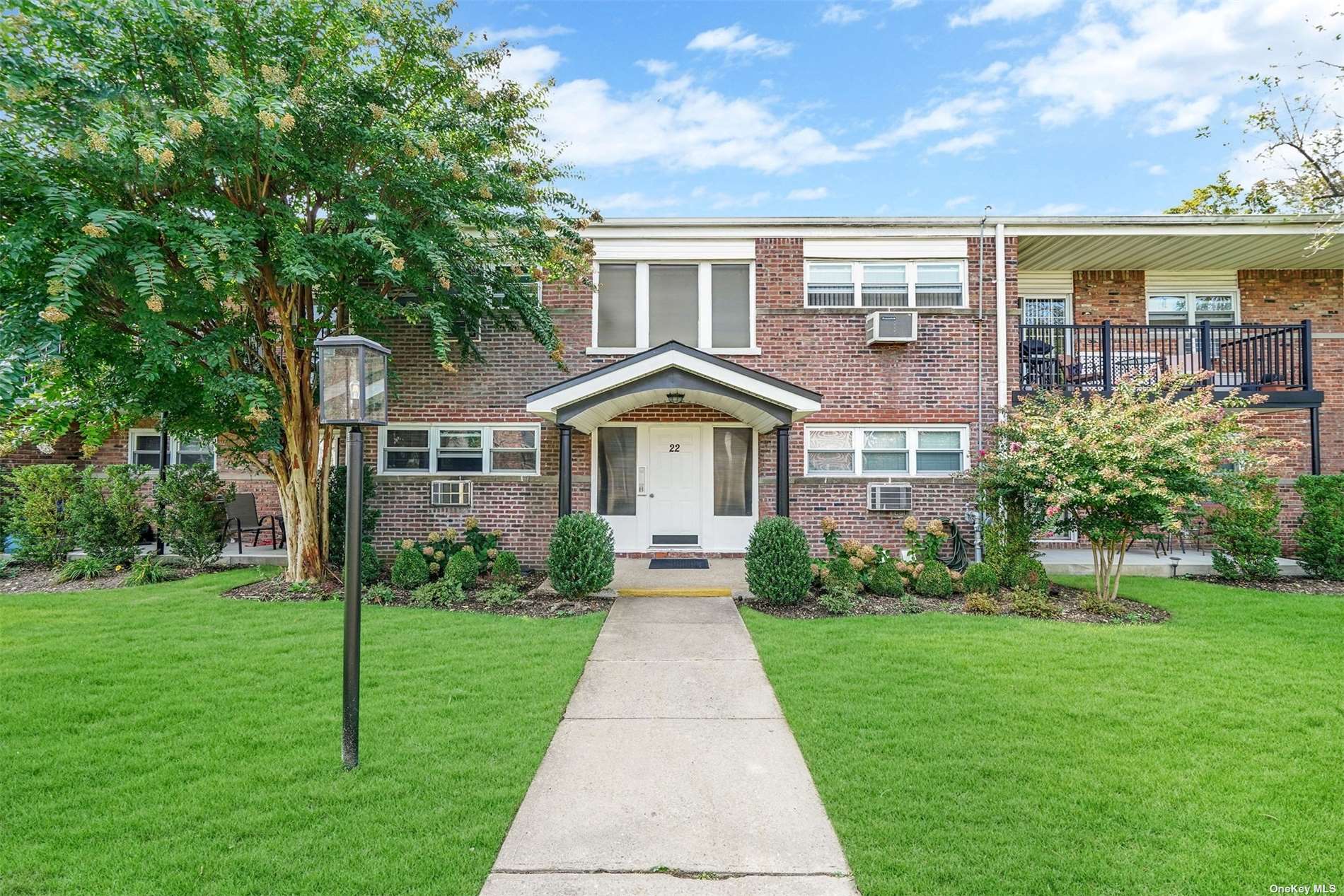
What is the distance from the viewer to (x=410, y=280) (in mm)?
7676

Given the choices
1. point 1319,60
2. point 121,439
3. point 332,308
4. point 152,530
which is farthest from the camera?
point 121,439

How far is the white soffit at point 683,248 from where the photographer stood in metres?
10.4

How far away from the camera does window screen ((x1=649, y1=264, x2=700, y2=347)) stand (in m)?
10.6

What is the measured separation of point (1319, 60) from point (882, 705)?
12928 mm

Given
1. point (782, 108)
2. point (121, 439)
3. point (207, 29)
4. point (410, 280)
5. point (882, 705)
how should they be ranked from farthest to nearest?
point (782, 108) → point (121, 439) → point (410, 280) → point (207, 29) → point (882, 705)

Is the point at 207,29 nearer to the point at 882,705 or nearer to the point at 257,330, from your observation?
the point at 257,330

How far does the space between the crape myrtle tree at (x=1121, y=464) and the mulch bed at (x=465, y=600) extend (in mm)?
5421

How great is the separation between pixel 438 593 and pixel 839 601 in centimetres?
488

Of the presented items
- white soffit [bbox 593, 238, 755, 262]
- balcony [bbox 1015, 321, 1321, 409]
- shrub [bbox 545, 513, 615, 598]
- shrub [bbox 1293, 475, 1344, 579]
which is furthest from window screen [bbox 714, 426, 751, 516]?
shrub [bbox 1293, 475, 1344, 579]

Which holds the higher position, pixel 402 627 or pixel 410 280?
pixel 410 280

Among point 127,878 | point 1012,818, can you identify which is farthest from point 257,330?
point 1012,818

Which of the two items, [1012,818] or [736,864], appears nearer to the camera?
[736,864]

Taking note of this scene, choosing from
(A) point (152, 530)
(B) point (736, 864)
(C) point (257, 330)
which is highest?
(C) point (257, 330)

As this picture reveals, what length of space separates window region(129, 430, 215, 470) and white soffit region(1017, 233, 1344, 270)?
1531cm
